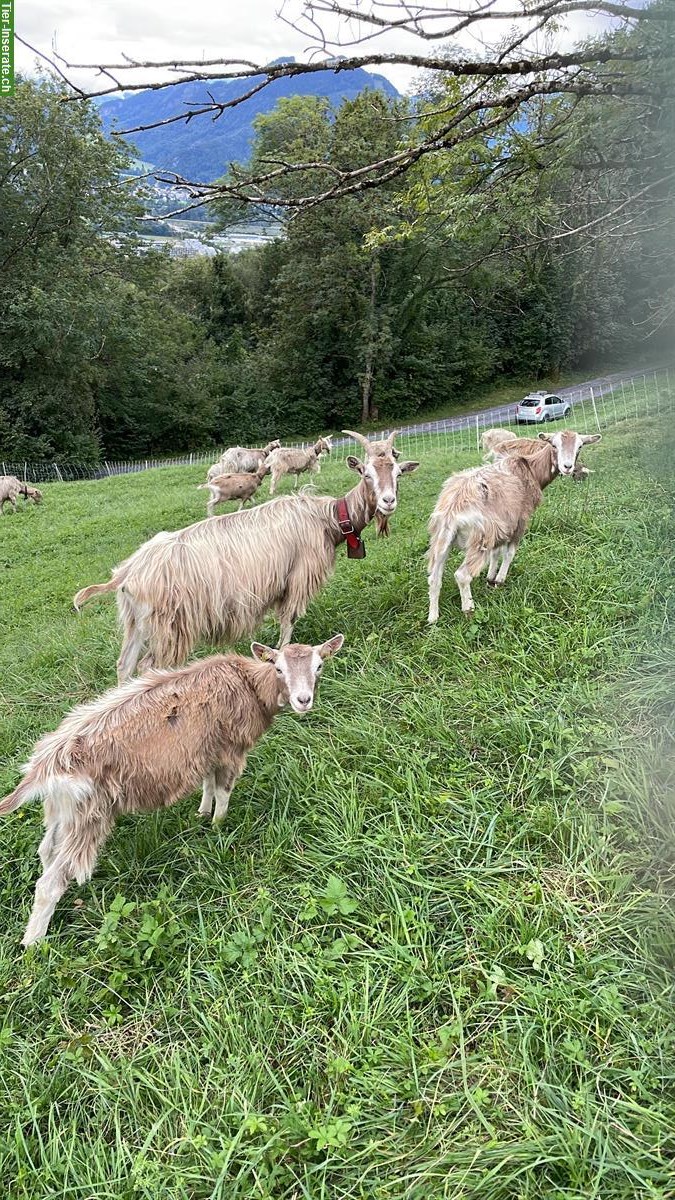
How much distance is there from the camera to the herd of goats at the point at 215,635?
3.32 metres

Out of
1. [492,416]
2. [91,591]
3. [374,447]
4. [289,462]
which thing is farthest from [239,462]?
[492,416]

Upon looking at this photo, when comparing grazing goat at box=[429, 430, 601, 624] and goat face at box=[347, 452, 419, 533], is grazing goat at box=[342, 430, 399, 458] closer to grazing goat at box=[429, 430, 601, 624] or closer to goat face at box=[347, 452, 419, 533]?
goat face at box=[347, 452, 419, 533]

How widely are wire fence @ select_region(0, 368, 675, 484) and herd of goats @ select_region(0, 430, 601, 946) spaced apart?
10.3 m

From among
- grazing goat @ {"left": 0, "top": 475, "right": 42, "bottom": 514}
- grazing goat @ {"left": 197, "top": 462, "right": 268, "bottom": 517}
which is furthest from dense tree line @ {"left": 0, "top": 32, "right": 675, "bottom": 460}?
grazing goat @ {"left": 197, "top": 462, "right": 268, "bottom": 517}

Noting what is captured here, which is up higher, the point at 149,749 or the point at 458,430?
the point at 149,749

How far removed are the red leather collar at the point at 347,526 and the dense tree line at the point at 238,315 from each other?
45.1 ft

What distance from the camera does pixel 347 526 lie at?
5.74 metres

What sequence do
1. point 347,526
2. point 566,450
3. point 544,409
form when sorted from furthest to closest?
point 544,409, point 566,450, point 347,526

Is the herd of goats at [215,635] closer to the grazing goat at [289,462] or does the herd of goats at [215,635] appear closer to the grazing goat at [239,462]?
the grazing goat at [289,462]

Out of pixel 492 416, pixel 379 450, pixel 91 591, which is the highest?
pixel 379 450

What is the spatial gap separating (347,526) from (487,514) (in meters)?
1.18

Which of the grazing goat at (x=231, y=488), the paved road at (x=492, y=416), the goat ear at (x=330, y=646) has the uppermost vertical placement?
the grazing goat at (x=231, y=488)

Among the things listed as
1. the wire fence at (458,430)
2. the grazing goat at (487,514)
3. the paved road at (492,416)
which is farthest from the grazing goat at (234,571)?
the paved road at (492,416)

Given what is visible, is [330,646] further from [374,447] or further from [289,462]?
[289,462]
